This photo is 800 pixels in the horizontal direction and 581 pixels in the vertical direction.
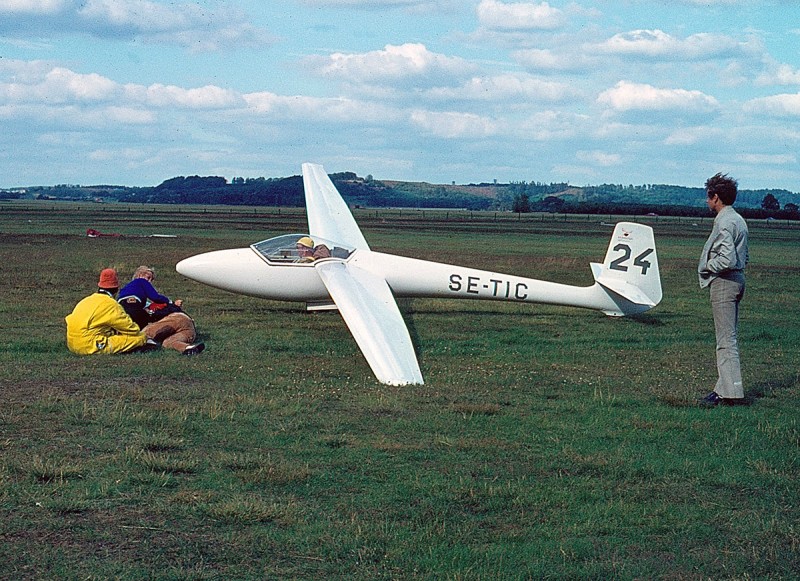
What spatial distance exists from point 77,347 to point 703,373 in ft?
29.6

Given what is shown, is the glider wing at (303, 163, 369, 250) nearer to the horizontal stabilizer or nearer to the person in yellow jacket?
the horizontal stabilizer

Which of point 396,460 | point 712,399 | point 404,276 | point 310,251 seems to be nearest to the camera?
point 396,460

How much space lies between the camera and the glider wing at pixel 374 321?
1156 centimetres

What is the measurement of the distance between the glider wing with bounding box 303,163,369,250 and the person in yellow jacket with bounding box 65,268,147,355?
647cm

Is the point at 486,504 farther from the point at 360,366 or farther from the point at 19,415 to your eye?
the point at 360,366

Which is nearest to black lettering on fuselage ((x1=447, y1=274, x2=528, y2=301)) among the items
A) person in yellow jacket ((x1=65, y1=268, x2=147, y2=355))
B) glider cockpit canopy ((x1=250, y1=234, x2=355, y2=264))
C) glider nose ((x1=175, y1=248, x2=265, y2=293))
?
glider cockpit canopy ((x1=250, y1=234, x2=355, y2=264))

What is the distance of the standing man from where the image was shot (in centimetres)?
1022

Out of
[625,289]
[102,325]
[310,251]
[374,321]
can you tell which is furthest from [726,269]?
[310,251]

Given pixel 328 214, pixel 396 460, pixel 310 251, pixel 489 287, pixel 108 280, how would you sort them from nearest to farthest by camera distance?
pixel 396 460, pixel 108 280, pixel 310 251, pixel 489 287, pixel 328 214

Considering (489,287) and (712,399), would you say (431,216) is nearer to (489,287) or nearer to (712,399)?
(489,287)

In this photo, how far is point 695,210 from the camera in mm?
145375

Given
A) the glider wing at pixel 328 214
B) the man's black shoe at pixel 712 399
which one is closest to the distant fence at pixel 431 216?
the glider wing at pixel 328 214

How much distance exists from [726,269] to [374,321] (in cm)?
497

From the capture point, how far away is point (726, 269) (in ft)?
33.5
